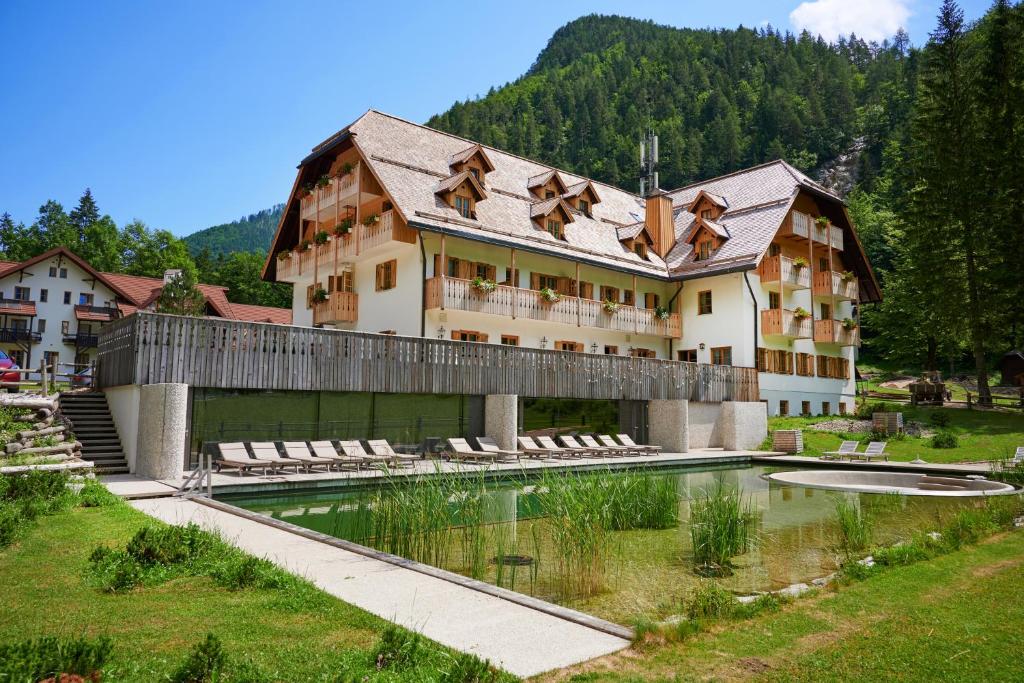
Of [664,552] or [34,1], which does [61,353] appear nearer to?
[34,1]

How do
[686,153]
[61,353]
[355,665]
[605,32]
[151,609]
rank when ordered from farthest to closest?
[605,32] < [686,153] < [61,353] < [151,609] < [355,665]

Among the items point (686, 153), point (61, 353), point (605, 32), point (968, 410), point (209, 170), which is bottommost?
point (968, 410)

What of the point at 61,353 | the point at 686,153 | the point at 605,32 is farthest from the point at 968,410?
the point at 605,32

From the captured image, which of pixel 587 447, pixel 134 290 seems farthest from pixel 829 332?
pixel 134 290

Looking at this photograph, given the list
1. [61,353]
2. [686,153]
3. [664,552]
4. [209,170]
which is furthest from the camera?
[686,153]

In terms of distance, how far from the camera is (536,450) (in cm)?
2067

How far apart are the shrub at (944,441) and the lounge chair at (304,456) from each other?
18987 mm

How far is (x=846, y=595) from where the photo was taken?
620 cm

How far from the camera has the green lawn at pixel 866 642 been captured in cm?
432

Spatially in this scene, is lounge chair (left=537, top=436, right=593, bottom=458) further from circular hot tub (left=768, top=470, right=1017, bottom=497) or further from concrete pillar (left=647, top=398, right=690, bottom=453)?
circular hot tub (left=768, top=470, right=1017, bottom=497)

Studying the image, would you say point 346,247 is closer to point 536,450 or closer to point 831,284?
point 536,450

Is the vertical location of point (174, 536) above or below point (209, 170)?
below

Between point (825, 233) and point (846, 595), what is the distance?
1213 inches

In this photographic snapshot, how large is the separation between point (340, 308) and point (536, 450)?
1134cm
